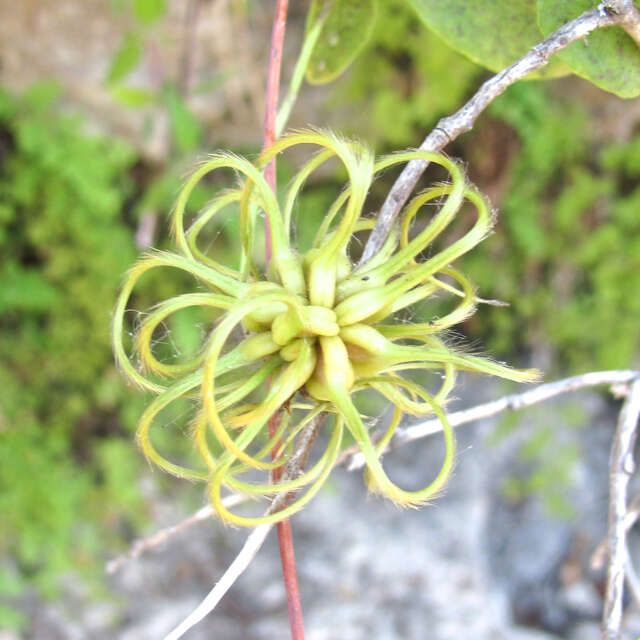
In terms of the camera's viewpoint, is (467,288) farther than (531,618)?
No

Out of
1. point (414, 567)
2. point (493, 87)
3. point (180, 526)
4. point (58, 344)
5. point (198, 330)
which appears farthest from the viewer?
point (414, 567)

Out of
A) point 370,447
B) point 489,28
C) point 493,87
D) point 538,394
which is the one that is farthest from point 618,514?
point 489,28

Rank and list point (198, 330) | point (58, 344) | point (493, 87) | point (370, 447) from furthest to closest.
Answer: point (58, 344), point (198, 330), point (493, 87), point (370, 447)

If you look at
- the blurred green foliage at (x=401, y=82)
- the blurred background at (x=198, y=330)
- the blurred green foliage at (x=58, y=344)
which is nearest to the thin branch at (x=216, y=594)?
the blurred background at (x=198, y=330)

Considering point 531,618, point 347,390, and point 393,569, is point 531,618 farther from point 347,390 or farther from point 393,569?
point 347,390

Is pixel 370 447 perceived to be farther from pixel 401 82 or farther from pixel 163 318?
pixel 401 82

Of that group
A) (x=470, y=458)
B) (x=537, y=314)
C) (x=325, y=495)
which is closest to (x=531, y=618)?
(x=470, y=458)

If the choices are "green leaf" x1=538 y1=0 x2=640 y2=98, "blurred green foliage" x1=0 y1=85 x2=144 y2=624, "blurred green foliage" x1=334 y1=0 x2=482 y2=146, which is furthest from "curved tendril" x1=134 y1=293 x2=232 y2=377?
"blurred green foliage" x1=334 y1=0 x2=482 y2=146

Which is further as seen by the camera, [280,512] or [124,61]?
[124,61]
